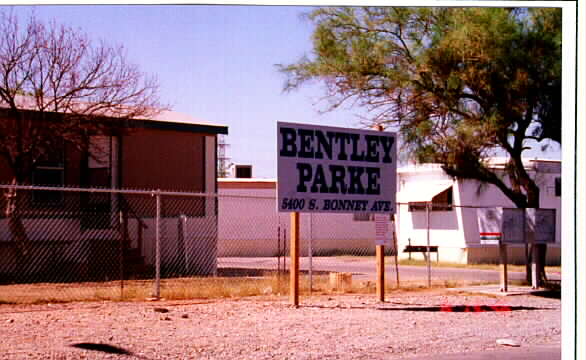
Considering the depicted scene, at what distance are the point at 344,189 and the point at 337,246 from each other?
19395mm

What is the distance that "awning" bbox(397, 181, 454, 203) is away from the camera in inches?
1176

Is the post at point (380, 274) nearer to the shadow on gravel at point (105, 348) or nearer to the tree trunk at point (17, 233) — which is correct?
the shadow on gravel at point (105, 348)

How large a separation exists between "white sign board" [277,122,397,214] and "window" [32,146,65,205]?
885cm

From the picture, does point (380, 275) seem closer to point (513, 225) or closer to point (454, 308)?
point (454, 308)

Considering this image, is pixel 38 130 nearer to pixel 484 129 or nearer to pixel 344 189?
pixel 344 189

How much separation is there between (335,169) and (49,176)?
9.80m

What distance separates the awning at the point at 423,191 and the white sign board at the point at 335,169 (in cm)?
1490

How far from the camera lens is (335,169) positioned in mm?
14281

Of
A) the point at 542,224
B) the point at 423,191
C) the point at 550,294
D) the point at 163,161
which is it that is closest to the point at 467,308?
the point at 550,294

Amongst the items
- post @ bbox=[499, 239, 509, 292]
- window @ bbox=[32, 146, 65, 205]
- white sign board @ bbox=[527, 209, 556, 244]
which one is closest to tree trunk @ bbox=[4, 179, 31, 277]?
window @ bbox=[32, 146, 65, 205]

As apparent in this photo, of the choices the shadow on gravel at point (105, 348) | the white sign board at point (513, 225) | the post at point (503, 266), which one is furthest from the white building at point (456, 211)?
the shadow on gravel at point (105, 348)

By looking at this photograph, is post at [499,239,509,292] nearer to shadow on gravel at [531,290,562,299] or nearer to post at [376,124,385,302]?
shadow on gravel at [531,290,562,299]

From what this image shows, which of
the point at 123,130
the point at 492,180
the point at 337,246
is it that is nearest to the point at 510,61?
the point at 492,180

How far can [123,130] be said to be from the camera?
2084cm
